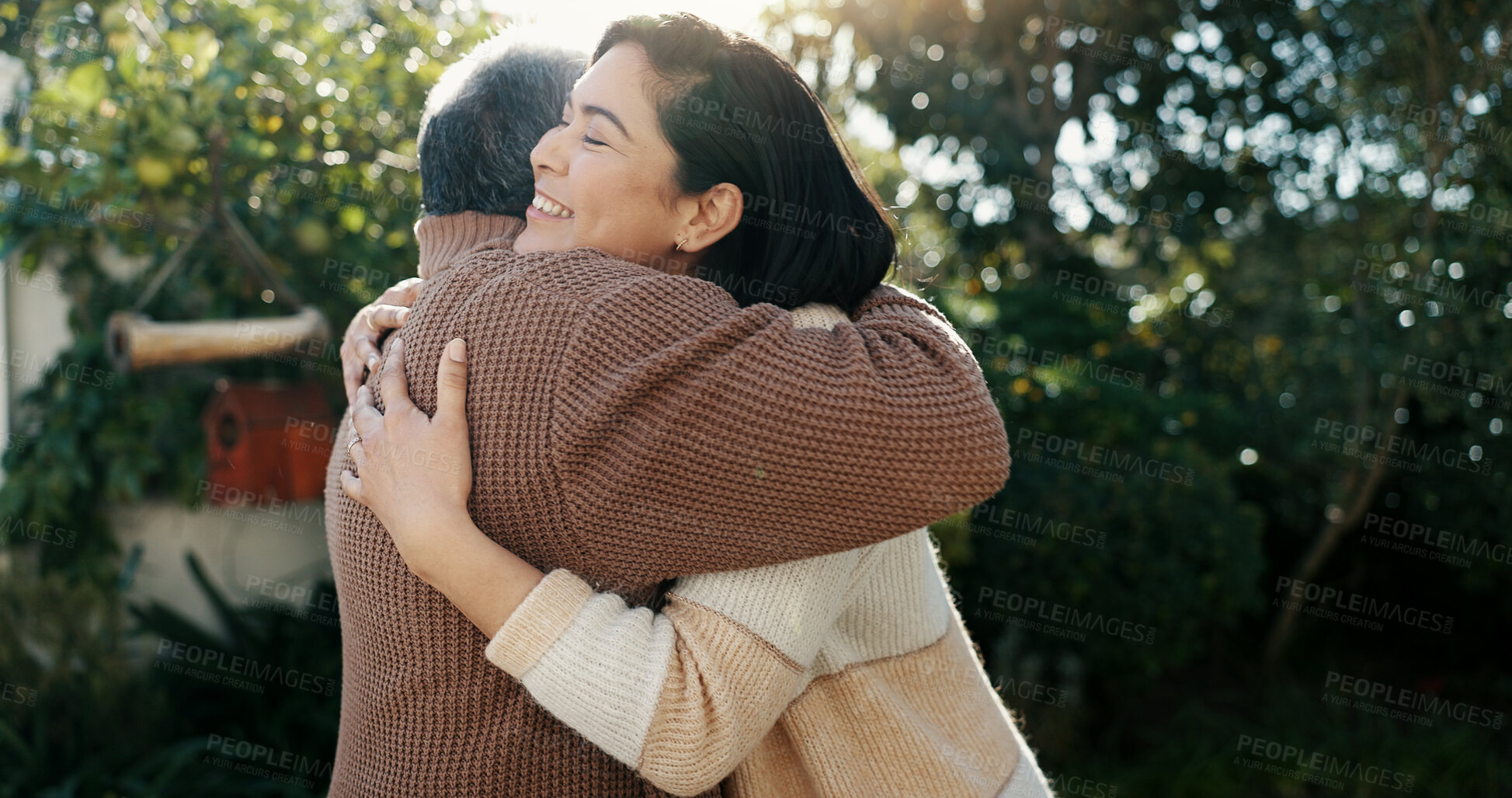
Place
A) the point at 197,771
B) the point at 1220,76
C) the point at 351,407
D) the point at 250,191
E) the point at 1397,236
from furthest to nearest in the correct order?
the point at 1220,76 → the point at 1397,236 → the point at 197,771 → the point at 250,191 → the point at 351,407

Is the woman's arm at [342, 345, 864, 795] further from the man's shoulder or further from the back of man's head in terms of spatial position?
the back of man's head

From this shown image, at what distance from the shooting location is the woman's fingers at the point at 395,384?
3.75ft

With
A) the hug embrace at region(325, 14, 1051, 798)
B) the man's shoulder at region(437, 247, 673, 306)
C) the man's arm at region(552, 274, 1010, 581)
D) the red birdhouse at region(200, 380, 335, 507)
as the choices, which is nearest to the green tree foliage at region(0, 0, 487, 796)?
the red birdhouse at region(200, 380, 335, 507)

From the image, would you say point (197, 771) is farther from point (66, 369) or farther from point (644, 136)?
point (644, 136)

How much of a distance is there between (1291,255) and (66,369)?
17.8 ft

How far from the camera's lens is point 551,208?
4.24ft

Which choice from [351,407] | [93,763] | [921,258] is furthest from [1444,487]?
[93,763]

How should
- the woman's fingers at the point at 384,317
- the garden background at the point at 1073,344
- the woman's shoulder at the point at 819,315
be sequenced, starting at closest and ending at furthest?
the woman's shoulder at the point at 819,315
the woman's fingers at the point at 384,317
the garden background at the point at 1073,344

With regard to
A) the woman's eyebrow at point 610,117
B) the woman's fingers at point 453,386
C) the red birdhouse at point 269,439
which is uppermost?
the woman's eyebrow at point 610,117

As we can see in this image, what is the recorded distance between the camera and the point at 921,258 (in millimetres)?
5953

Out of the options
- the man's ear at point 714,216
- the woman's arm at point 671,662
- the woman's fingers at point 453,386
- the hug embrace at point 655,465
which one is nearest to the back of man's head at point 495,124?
the hug embrace at point 655,465

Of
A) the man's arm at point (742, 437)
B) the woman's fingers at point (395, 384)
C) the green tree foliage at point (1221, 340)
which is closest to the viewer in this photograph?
the man's arm at point (742, 437)

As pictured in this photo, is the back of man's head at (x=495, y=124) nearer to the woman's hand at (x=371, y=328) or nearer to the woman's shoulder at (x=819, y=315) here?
the woman's hand at (x=371, y=328)

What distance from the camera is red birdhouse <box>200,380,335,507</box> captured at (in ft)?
10.1
